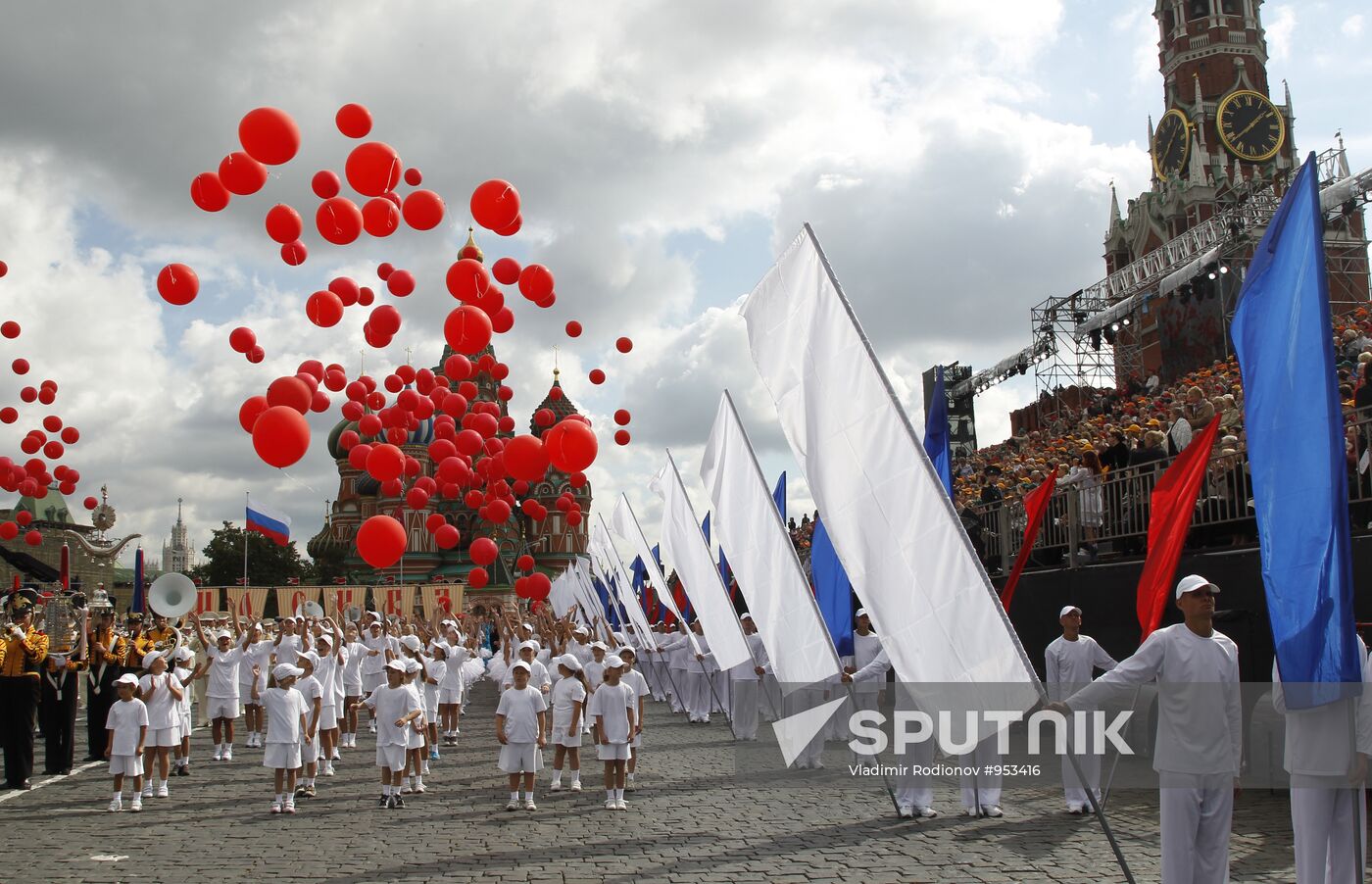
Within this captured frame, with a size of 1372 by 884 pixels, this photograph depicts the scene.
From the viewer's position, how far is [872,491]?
699cm

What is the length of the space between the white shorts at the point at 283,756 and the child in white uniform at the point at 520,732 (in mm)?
2069

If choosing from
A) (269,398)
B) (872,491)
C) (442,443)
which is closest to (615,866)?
(872,491)

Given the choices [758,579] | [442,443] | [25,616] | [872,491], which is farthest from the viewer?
[442,443]

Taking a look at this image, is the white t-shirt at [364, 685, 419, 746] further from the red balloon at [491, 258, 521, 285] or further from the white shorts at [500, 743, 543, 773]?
the red balloon at [491, 258, 521, 285]

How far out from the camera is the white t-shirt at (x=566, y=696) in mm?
12352

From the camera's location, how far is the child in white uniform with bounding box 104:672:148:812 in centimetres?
1180

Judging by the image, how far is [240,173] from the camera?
13.6m

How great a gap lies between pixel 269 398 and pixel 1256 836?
537 inches

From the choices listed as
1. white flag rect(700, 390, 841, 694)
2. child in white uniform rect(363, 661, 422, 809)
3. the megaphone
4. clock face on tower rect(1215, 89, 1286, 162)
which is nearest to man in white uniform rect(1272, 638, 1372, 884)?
white flag rect(700, 390, 841, 694)

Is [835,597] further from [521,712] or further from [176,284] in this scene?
[176,284]

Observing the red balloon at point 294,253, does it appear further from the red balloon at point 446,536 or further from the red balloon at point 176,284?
the red balloon at point 446,536

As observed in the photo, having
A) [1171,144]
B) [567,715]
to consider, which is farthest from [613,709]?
[1171,144]

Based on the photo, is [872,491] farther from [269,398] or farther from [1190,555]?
[269,398]

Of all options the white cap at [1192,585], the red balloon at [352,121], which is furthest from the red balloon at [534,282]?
the white cap at [1192,585]
